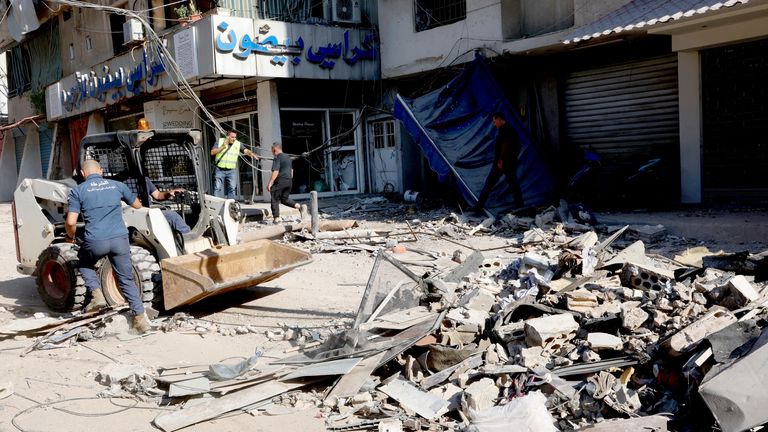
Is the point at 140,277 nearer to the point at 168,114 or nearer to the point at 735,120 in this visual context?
the point at 735,120

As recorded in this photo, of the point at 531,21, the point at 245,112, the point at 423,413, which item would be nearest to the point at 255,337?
the point at 423,413

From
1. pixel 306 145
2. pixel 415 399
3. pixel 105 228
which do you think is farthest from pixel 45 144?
pixel 415 399

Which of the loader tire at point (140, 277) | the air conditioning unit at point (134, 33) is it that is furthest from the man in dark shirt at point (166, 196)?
the air conditioning unit at point (134, 33)

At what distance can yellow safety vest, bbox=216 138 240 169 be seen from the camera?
1417cm

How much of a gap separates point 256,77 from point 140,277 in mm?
9970

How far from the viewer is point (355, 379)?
4676 mm

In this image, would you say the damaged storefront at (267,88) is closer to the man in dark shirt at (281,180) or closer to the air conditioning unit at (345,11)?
the air conditioning unit at (345,11)

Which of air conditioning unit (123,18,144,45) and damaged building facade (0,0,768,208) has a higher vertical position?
air conditioning unit (123,18,144,45)

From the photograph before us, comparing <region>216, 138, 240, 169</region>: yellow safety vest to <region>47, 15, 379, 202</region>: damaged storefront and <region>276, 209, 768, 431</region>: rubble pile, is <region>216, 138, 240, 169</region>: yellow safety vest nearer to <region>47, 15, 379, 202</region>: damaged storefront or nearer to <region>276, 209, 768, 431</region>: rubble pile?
<region>47, 15, 379, 202</region>: damaged storefront

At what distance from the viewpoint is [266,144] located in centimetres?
1692

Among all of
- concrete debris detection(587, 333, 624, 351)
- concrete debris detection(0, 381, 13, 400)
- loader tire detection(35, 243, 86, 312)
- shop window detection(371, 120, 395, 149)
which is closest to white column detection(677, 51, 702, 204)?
shop window detection(371, 120, 395, 149)

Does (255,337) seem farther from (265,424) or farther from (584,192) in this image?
(584,192)

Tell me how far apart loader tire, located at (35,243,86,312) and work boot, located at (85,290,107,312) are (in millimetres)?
276

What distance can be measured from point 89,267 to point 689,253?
6.65 metres
